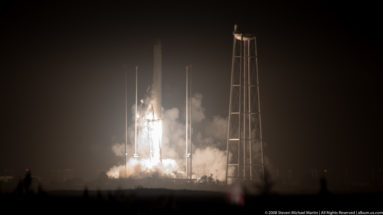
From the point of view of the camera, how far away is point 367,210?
72.1 feet

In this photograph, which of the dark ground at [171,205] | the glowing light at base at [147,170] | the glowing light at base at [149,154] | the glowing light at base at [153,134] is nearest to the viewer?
the dark ground at [171,205]

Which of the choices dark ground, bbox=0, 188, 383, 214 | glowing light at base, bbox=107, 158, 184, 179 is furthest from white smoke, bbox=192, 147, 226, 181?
dark ground, bbox=0, 188, 383, 214

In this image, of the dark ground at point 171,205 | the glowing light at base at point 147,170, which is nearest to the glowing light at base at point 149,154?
the glowing light at base at point 147,170

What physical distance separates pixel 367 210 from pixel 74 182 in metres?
31.6

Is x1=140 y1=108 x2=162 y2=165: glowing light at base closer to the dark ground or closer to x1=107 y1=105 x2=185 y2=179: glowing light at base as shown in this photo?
x1=107 y1=105 x2=185 y2=179: glowing light at base

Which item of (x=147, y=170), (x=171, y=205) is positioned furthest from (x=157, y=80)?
(x=171, y=205)

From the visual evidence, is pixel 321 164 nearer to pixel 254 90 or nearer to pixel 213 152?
pixel 213 152

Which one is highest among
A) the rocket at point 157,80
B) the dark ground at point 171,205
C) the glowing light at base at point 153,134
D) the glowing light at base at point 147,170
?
the rocket at point 157,80

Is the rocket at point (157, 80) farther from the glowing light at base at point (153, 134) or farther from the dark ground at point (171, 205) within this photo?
the dark ground at point (171, 205)

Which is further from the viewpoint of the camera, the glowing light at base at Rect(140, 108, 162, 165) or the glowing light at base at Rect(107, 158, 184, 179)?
the glowing light at base at Rect(140, 108, 162, 165)

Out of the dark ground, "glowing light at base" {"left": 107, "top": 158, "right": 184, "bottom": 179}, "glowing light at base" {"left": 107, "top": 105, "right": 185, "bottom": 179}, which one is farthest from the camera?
"glowing light at base" {"left": 107, "top": 105, "right": 185, "bottom": 179}

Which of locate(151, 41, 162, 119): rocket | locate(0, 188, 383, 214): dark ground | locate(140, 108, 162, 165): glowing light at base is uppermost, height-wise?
locate(151, 41, 162, 119): rocket

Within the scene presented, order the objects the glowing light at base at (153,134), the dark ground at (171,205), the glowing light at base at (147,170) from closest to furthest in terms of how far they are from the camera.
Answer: the dark ground at (171,205)
the glowing light at base at (147,170)
the glowing light at base at (153,134)

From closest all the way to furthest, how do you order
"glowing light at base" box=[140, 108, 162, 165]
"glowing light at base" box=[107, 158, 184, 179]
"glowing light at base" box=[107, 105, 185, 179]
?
"glowing light at base" box=[107, 158, 184, 179], "glowing light at base" box=[107, 105, 185, 179], "glowing light at base" box=[140, 108, 162, 165]
